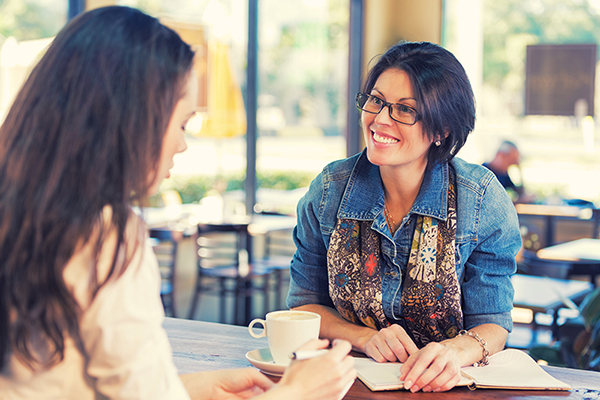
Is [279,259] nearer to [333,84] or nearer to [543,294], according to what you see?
[333,84]

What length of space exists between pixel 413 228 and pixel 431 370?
0.46 meters

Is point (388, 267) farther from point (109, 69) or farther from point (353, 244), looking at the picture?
point (109, 69)

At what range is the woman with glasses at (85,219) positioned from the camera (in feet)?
2.21

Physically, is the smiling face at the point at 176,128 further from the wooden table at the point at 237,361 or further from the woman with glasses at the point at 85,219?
the wooden table at the point at 237,361

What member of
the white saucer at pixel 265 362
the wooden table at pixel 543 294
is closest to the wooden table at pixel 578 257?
the wooden table at pixel 543 294

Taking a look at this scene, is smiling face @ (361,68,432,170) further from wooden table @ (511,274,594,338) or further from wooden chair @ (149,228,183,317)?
wooden chair @ (149,228,183,317)

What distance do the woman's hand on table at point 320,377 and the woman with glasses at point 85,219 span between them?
161 mm

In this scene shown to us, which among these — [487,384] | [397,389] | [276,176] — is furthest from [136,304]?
[276,176]

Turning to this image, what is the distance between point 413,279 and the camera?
140 cm

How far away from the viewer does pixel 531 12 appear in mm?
6367

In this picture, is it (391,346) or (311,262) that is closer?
(391,346)

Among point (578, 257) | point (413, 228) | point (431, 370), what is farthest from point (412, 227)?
point (578, 257)

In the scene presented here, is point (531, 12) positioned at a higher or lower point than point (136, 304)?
higher

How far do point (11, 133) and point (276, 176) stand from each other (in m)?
4.84
